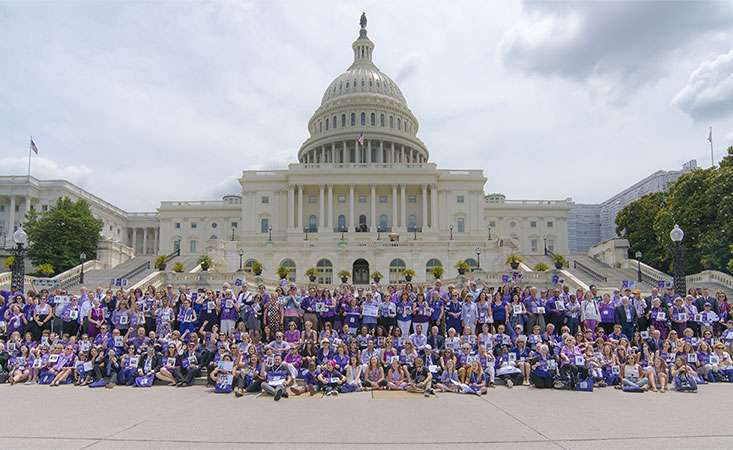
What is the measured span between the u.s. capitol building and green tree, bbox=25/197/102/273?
320 centimetres

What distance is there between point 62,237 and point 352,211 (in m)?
35.8

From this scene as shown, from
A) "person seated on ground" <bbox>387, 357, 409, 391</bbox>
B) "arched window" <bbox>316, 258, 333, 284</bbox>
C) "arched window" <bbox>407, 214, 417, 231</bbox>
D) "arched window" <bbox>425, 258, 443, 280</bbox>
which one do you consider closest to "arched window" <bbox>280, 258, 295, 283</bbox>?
"arched window" <bbox>316, 258, 333, 284</bbox>

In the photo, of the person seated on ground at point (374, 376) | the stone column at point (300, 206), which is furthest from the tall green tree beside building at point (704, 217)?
the stone column at point (300, 206)

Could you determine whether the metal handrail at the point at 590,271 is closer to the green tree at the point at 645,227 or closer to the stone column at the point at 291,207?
the green tree at the point at 645,227

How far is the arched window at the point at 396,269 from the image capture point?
2133 inches

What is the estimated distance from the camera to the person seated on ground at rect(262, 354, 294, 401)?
12781mm

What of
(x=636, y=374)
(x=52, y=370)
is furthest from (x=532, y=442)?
(x=52, y=370)

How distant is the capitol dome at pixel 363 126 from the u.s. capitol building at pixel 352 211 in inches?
8.0

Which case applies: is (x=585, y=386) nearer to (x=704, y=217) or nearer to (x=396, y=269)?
(x=704, y=217)

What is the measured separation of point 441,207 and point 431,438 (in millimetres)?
72028

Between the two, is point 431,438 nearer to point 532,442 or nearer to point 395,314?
point 532,442

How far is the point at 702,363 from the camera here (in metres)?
15.1

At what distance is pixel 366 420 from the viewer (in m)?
9.90

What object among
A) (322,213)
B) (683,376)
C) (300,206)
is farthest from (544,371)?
(300,206)
